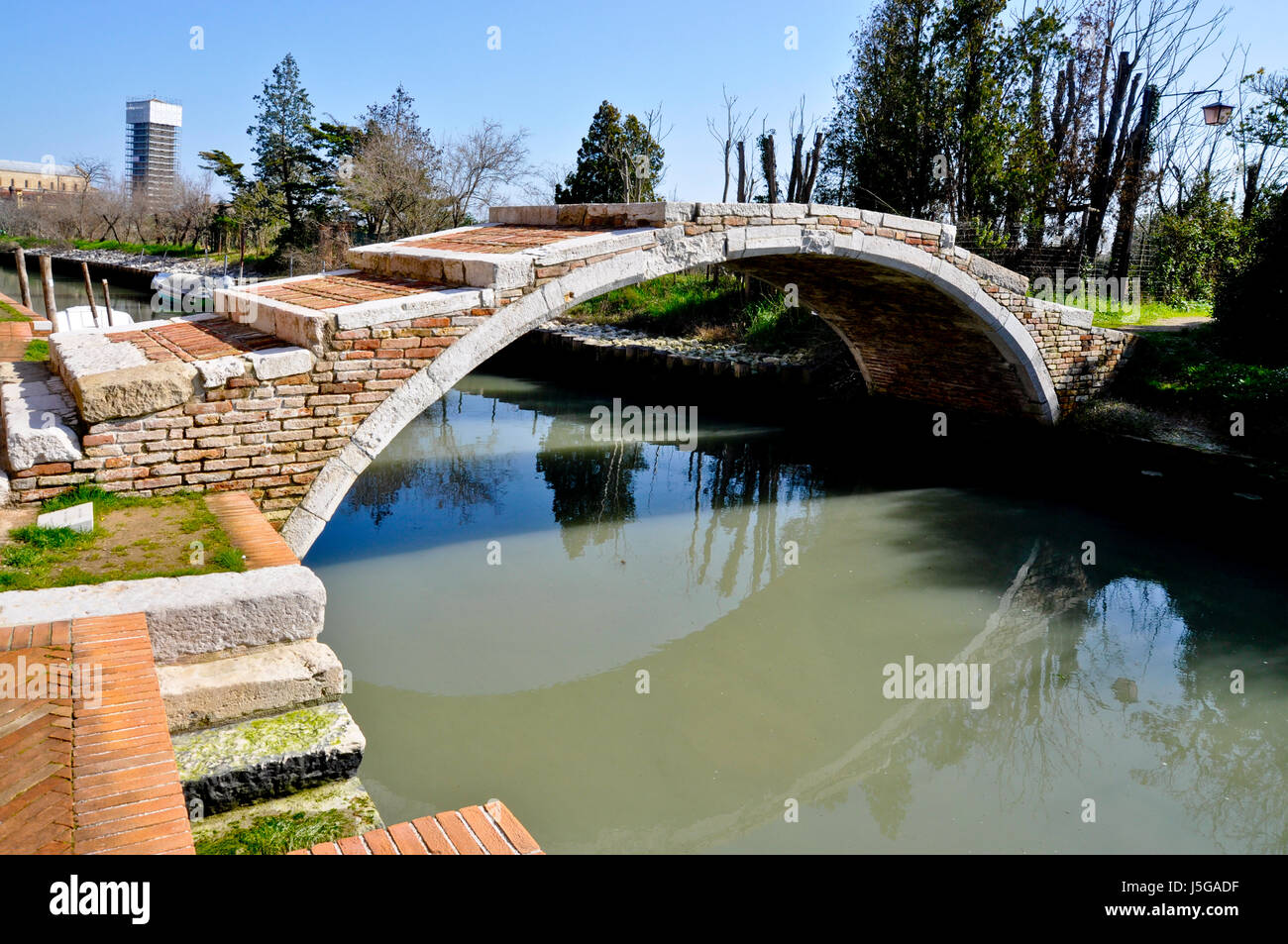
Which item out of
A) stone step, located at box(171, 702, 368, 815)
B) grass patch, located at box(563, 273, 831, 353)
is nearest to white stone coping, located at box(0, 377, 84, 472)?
stone step, located at box(171, 702, 368, 815)

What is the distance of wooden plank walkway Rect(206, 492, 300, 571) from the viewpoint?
153 inches

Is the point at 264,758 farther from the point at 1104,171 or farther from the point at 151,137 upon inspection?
the point at 151,137

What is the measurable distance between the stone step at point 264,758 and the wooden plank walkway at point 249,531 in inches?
27.3

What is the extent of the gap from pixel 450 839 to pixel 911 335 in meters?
9.46

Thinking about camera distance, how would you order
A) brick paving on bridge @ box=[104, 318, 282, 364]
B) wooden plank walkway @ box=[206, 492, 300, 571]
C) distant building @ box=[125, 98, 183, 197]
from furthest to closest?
1. distant building @ box=[125, 98, 183, 197]
2. brick paving on bridge @ box=[104, 318, 282, 364]
3. wooden plank walkway @ box=[206, 492, 300, 571]

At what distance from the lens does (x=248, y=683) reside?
342 centimetres

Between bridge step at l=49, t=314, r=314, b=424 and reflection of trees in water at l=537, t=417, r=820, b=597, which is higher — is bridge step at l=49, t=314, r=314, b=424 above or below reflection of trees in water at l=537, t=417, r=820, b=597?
above

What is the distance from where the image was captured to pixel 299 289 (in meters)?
6.36

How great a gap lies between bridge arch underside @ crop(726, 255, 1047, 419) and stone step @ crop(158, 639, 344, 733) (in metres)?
6.35

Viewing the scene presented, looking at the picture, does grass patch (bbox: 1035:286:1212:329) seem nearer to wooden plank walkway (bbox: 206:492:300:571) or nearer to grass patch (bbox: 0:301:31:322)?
wooden plank walkway (bbox: 206:492:300:571)

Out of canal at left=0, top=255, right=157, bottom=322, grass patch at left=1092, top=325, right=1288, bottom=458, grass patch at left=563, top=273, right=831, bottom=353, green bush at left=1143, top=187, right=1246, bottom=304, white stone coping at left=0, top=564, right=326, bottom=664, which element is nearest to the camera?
white stone coping at left=0, top=564, right=326, bottom=664

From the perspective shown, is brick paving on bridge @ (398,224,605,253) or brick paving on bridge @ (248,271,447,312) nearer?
brick paving on bridge @ (248,271,447,312)
